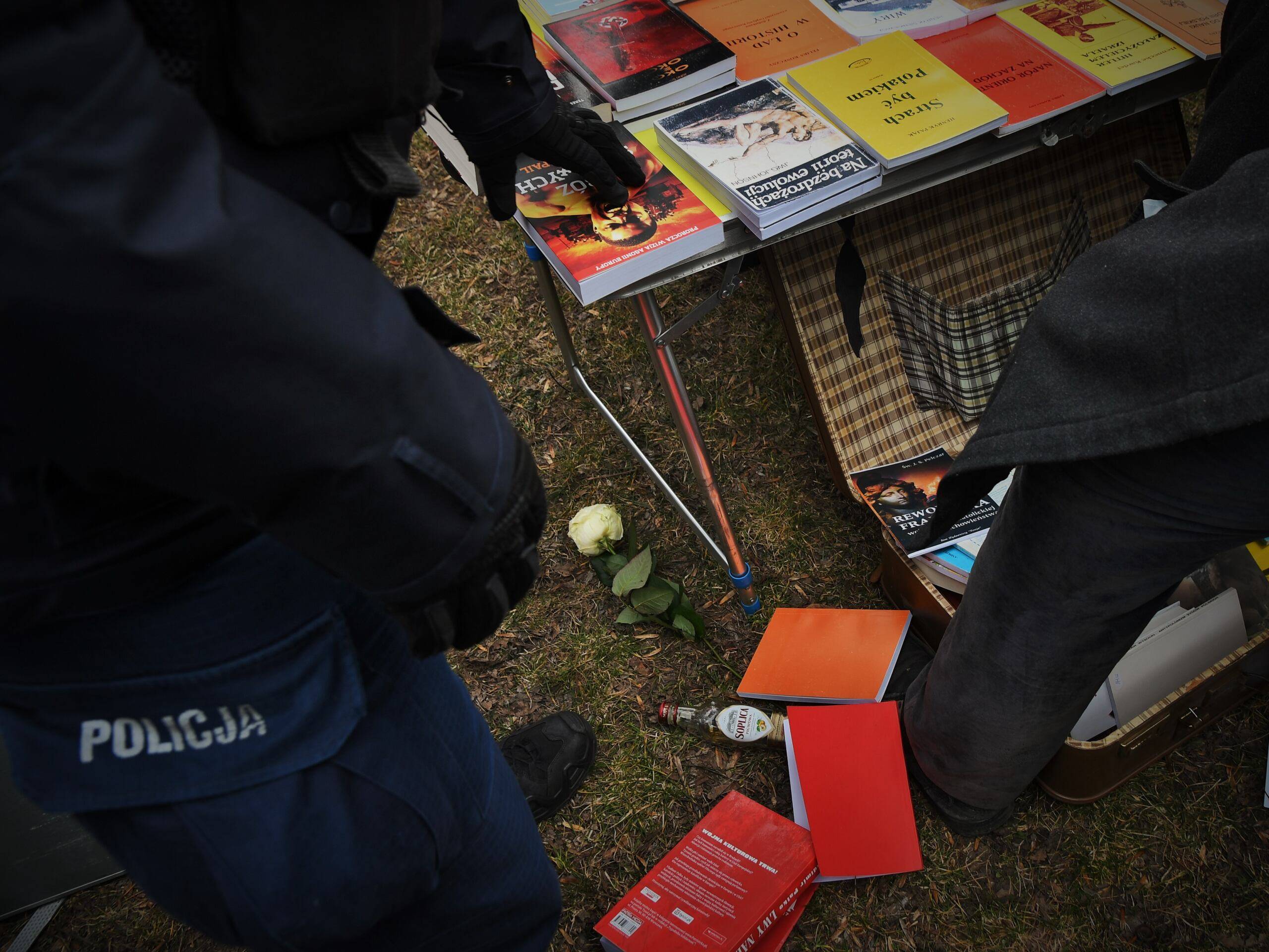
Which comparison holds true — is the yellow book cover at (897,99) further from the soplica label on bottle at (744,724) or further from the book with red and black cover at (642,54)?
the soplica label on bottle at (744,724)

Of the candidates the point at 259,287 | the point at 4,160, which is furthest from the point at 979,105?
the point at 4,160

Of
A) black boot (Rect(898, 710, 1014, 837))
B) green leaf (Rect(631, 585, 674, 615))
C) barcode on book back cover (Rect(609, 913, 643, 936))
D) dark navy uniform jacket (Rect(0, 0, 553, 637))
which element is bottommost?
black boot (Rect(898, 710, 1014, 837))

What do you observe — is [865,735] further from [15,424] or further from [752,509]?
[15,424]

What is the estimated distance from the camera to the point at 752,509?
7.17 ft

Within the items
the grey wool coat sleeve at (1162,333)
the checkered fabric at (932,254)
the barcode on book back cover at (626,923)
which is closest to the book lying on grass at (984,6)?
the checkered fabric at (932,254)

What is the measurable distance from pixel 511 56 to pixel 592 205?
0.32 m

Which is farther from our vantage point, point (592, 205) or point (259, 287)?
point (592, 205)

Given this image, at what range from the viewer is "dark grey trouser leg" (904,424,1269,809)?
96 cm

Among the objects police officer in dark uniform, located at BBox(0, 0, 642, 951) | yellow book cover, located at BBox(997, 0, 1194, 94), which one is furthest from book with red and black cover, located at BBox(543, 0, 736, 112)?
police officer in dark uniform, located at BBox(0, 0, 642, 951)

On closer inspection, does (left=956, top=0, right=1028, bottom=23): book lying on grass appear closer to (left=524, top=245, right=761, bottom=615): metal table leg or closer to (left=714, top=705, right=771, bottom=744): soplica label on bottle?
(left=524, top=245, right=761, bottom=615): metal table leg

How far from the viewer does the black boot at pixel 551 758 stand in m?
1.75

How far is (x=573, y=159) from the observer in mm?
1413

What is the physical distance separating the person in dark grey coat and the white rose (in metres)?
0.90

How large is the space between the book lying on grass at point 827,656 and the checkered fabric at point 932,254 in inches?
13.2
